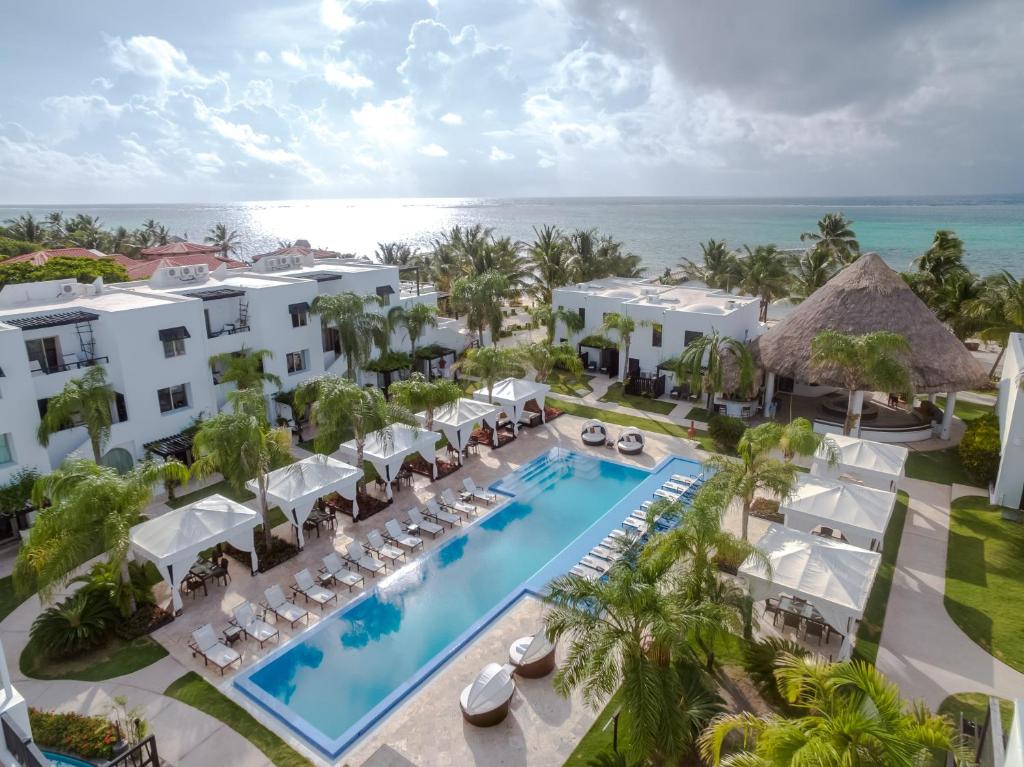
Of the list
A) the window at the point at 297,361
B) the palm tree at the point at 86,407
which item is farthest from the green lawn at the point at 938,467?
the palm tree at the point at 86,407

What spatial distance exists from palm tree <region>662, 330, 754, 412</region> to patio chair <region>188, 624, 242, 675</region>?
70.5 feet

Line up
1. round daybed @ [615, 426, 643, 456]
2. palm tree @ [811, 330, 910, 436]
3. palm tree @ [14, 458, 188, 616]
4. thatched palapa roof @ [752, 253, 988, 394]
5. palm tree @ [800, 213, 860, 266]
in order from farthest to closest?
palm tree @ [800, 213, 860, 266], round daybed @ [615, 426, 643, 456], thatched palapa roof @ [752, 253, 988, 394], palm tree @ [811, 330, 910, 436], palm tree @ [14, 458, 188, 616]

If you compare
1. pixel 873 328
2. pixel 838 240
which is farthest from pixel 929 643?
pixel 838 240

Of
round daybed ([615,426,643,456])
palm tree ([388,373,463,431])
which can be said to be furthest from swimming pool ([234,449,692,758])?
palm tree ([388,373,463,431])

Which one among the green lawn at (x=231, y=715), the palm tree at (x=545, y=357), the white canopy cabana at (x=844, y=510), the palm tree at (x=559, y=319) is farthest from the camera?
the palm tree at (x=559, y=319)

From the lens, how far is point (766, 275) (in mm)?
→ 41094

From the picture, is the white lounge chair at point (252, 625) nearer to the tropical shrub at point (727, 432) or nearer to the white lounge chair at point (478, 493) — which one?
the white lounge chair at point (478, 493)

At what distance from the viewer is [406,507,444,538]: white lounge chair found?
19953 millimetres

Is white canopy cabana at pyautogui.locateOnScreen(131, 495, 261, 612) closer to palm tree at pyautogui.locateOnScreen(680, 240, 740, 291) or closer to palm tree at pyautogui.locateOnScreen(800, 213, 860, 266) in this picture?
palm tree at pyautogui.locateOnScreen(680, 240, 740, 291)

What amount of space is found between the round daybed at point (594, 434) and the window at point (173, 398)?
1663cm

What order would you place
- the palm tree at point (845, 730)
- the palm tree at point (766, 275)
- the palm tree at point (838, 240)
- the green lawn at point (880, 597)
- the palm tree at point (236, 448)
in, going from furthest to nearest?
the palm tree at point (838, 240)
the palm tree at point (766, 275)
the palm tree at point (236, 448)
the green lawn at point (880, 597)
the palm tree at point (845, 730)

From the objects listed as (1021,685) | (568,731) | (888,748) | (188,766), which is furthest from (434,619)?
(1021,685)

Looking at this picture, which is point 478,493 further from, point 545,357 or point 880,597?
point 880,597

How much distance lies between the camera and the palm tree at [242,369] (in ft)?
84.4
